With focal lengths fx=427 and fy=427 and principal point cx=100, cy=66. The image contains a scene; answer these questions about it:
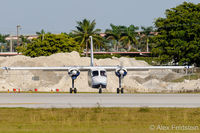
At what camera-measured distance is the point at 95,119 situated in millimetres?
20094

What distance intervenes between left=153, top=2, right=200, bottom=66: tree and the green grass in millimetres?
48188

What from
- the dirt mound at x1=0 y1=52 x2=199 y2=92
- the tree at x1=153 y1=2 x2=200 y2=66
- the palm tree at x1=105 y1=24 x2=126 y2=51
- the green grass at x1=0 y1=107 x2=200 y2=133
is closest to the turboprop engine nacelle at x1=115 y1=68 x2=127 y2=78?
the dirt mound at x1=0 y1=52 x2=199 y2=92

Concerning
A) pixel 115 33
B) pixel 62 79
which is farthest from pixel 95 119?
pixel 115 33

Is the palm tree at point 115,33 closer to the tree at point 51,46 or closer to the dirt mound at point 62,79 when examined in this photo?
the tree at point 51,46

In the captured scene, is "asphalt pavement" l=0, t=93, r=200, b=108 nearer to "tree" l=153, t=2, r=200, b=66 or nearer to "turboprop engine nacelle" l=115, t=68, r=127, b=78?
"turboprop engine nacelle" l=115, t=68, r=127, b=78

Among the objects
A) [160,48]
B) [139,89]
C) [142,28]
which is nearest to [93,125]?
[139,89]

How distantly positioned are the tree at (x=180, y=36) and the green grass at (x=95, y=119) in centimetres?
4819

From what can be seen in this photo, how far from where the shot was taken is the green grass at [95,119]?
1662cm

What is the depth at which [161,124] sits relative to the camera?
1827 centimetres

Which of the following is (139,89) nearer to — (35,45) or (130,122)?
(130,122)

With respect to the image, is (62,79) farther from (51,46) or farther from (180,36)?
(51,46)

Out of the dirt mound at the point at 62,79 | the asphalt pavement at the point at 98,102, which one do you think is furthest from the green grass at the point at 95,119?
the dirt mound at the point at 62,79

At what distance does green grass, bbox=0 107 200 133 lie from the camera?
16.6 m

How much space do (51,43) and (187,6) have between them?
3843 centimetres
